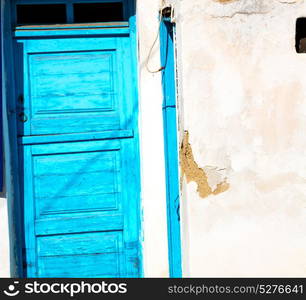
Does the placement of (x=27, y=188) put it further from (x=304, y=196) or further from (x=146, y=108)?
(x=304, y=196)

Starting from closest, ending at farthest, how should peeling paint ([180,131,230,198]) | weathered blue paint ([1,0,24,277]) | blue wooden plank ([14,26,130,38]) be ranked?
peeling paint ([180,131,230,198])
weathered blue paint ([1,0,24,277])
blue wooden plank ([14,26,130,38])

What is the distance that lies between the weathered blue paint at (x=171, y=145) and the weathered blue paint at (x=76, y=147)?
295 mm

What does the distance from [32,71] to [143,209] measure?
145 cm

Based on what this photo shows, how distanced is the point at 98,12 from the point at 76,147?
1.14 meters

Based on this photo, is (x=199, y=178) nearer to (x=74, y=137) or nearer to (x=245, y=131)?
(x=245, y=131)

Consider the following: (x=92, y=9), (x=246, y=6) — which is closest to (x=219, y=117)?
(x=246, y=6)

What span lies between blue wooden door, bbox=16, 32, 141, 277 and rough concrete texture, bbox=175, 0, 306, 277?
1.03 meters

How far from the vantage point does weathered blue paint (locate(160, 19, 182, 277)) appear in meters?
5.10

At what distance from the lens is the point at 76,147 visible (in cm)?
521

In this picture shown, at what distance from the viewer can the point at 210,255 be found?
14.3ft

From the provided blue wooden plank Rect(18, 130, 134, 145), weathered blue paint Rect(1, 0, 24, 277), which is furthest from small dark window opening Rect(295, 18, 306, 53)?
weathered blue paint Rect(1, 0, 24, 277)

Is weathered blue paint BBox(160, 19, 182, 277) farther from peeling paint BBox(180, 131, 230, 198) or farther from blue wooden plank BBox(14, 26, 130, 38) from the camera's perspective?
peeling paint BBox(180, 131, 230, 198)

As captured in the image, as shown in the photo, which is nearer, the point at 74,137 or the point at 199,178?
the point at 199,178

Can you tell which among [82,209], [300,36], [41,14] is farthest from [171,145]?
[41,14]
